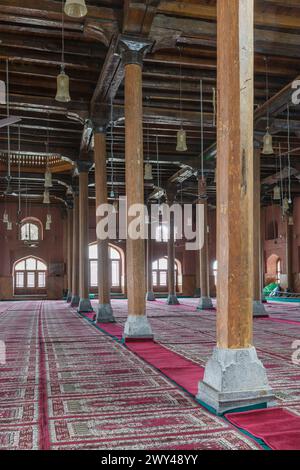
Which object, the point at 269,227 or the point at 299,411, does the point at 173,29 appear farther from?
the point at 269,227

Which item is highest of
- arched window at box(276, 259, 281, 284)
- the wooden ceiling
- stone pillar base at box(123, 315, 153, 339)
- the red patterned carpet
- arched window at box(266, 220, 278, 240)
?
the wooden ceiling

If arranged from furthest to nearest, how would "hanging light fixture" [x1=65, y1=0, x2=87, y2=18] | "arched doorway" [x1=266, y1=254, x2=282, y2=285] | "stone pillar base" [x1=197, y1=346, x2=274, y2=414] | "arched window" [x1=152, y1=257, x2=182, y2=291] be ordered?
1. "arched window" [x1=152, y1=257, x2=182, y2=291]
2. "arched doorway" [x1=266, y1=254, x2=282, y2=285]
3. "hanging light fixture" [x1=65, y1=0, x2=87, y2=18]
4. "stone pillar base" [x1=197, y1=346, x2=274, y2=414]

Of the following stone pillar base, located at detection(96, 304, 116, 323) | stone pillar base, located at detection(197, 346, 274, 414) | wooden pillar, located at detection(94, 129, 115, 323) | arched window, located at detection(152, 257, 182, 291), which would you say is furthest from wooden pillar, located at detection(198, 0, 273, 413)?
arched window, located at detection(152, 257, 182, 291)

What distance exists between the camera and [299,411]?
3.53 m

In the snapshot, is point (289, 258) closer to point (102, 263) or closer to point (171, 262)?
point (171, 262)

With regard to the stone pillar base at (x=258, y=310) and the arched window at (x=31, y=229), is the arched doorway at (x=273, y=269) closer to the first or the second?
the arched window at (x=31, y=229)

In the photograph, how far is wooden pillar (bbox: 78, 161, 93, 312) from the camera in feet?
41.9

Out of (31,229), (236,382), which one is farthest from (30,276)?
(236,382)

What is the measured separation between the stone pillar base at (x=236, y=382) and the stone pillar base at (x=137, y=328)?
347 cm

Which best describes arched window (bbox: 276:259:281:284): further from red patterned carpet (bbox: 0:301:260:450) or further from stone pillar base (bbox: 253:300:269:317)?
red patterned carpet (bbox: 0:301:260:450)

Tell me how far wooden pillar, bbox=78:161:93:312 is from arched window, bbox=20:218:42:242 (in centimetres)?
1040

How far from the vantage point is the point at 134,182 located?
7.02m

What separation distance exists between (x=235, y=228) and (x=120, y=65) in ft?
17.6

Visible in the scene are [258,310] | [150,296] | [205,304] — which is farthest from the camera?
[150,296]
